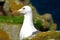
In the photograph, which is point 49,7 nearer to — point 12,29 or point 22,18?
point 22,18

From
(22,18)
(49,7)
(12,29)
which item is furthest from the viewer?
(49,7)

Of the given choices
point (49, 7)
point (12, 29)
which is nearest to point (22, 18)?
point (12, 29)

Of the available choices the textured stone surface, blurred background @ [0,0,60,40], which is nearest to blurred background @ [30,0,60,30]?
blurred background @ [0,0,60,40]

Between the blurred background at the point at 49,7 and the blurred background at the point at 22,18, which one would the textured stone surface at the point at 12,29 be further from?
the blurred background at the point at 49,7

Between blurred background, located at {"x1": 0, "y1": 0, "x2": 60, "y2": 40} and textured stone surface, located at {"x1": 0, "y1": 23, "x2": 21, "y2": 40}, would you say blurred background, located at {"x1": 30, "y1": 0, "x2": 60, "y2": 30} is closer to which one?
blurred background, located at {"x1": 0, "y1": 0, "x2": 60, "y2": 40}

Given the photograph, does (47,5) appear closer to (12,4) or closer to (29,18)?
(12,4)

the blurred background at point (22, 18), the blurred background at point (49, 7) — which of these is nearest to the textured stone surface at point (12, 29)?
the blurred background at point (22, 18)

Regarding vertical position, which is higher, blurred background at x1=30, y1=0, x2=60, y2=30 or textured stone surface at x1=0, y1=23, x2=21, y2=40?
blurred background at x1=30, y1=0, x2=60, y2=30

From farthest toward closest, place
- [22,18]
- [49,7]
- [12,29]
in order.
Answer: [49,7], [22,18], [12,29]

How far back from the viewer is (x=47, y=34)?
20.8ft

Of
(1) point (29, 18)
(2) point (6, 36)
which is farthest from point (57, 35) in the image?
(2) point (6, 36)

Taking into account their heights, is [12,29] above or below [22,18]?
below

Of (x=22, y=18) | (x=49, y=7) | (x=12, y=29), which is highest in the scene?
(x=49, y=7)

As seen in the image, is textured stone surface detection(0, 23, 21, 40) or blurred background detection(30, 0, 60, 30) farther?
blurred background detection(30, 0, 60, 30)
